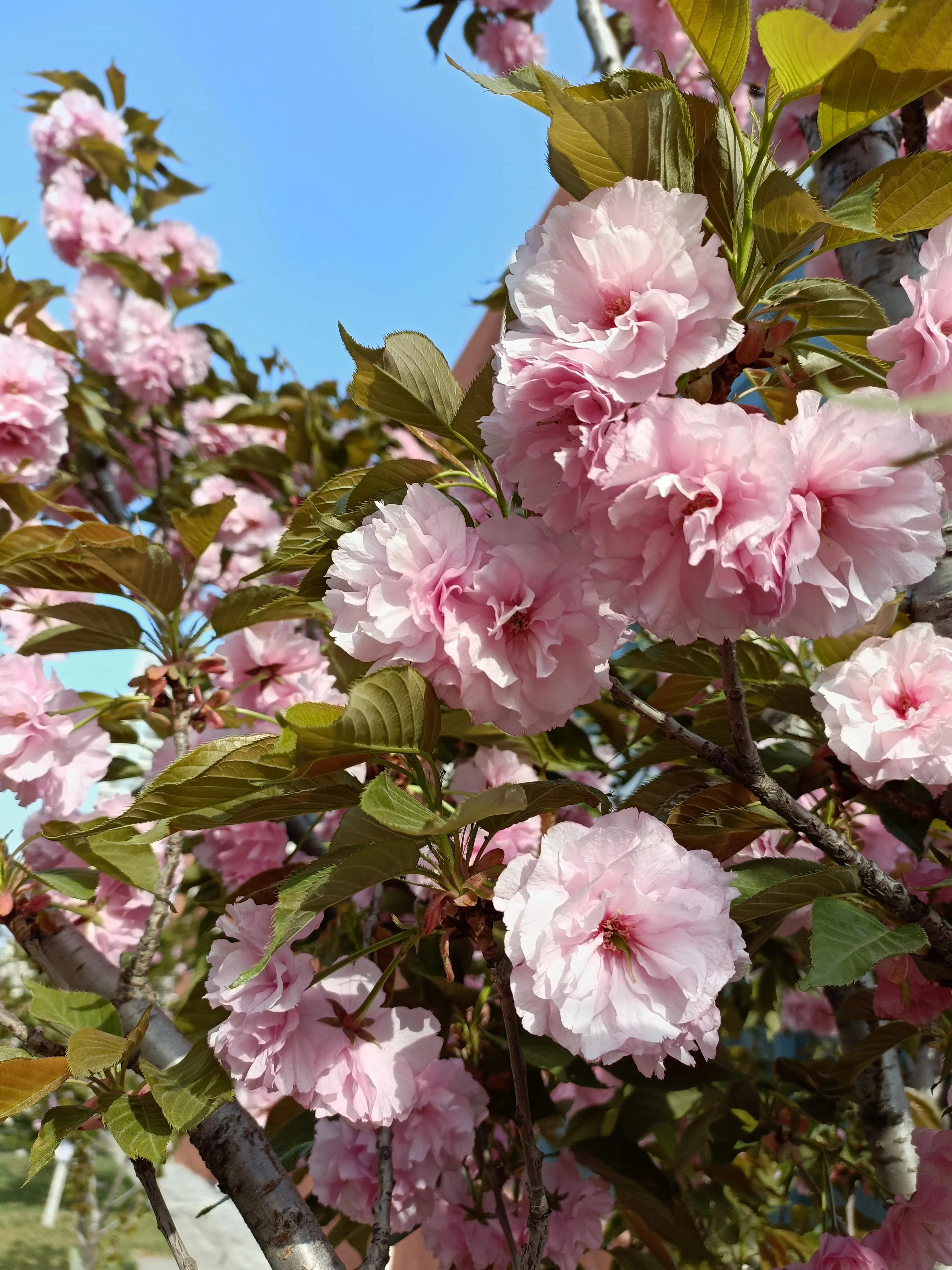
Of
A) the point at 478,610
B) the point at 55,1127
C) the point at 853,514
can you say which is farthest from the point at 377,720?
the point at 55,1127

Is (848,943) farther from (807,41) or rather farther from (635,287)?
(807,41)

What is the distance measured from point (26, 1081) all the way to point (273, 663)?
0.65 m

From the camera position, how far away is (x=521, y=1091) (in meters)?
0.69

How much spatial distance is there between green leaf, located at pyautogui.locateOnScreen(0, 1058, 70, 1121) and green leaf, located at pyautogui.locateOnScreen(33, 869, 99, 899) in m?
0.26

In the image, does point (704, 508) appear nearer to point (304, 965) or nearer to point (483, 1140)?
point (304, 965)

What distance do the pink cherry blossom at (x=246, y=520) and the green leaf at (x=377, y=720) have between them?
177 cm

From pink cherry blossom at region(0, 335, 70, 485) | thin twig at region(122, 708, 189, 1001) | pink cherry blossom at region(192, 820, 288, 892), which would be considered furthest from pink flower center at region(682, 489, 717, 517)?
pink cherry blossom at region(0, 335, 70, 485)

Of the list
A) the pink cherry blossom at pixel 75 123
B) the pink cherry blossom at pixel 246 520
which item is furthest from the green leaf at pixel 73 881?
the pink cherry blossom at pixel 75 123

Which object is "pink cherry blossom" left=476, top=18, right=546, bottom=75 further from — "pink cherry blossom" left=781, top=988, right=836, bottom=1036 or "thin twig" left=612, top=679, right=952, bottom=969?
"pink cherry blossom" left=781, top=988, right=836, bottom=1036

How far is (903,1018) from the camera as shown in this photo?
0.88 metres

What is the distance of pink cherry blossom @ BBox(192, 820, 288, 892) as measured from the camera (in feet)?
4.18

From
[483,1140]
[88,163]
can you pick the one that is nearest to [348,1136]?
[483,1140]

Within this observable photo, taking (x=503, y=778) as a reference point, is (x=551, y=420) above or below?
above

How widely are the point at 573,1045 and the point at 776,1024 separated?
4.47ft
